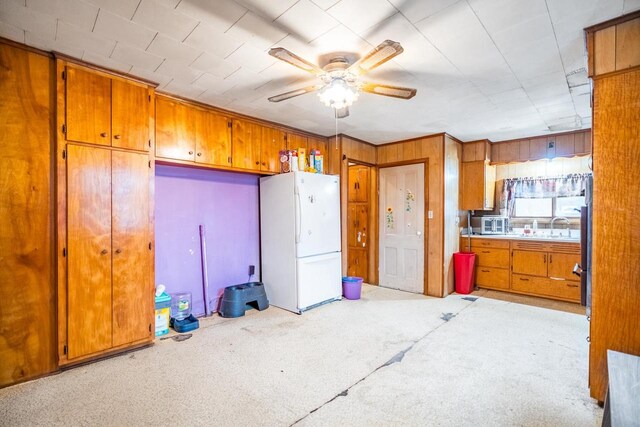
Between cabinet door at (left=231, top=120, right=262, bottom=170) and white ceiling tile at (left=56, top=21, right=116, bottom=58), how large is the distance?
58.4 inches

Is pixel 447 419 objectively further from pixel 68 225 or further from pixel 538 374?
pixel 68 225

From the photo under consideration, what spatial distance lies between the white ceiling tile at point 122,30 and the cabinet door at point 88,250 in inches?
36.9

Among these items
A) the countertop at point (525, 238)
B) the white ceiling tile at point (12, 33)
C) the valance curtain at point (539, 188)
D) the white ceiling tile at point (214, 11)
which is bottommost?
the countertop at point (525, 238)

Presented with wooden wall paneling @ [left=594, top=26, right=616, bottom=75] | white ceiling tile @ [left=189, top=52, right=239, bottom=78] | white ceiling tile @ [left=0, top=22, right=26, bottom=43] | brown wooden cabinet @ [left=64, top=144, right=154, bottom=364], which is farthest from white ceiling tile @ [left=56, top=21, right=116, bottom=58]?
wooden wall paneling @ [left=594, top=26, right=616, bottom=75]

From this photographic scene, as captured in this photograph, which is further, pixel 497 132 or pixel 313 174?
pixel 497 132

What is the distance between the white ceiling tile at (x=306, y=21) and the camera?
1780 millimetres

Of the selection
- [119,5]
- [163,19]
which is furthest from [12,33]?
[163,19]

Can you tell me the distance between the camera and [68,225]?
2.41m

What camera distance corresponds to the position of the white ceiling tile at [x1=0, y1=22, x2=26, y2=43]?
2.00 metres

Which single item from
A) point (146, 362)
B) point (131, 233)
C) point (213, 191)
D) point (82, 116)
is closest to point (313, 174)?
point (213, 191)

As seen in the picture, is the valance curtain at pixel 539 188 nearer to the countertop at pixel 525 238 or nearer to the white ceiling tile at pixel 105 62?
the countertop at pixel 525 238

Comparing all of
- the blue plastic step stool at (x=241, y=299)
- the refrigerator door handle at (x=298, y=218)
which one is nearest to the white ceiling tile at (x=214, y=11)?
the refrigerator door handle at (x=298, y=218)

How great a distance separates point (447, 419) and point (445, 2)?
2479mm

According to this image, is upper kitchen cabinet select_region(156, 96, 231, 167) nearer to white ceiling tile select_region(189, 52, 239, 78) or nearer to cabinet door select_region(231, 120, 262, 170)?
cabinet door select_region(231, 120, 262, 170)
